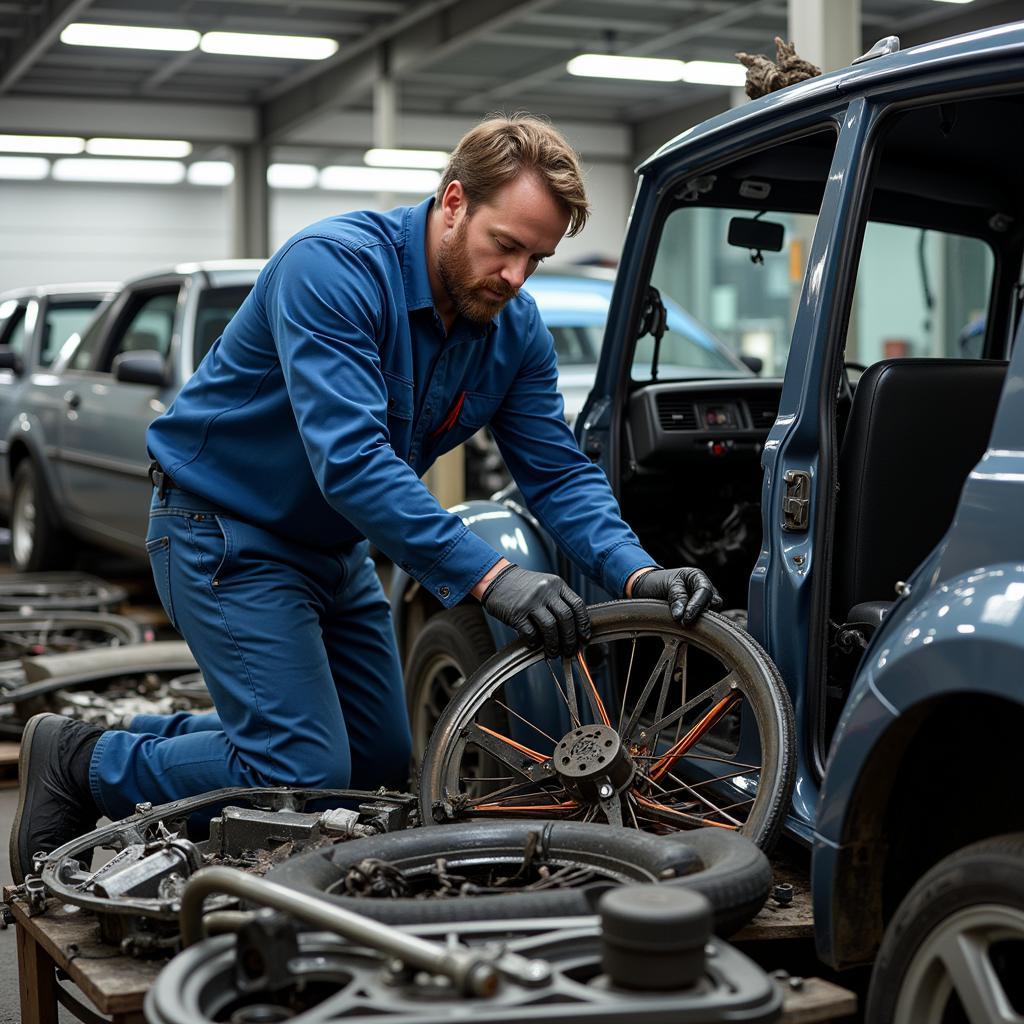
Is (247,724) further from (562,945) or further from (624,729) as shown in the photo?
(562,945)

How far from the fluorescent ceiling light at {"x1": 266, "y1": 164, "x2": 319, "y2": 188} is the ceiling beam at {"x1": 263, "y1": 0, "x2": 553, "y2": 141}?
402 cm

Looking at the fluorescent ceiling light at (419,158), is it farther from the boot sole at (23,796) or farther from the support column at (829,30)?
the boot sole at (23,796)

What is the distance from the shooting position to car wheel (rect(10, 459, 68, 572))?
8422mm

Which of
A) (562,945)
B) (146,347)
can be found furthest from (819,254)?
(146,347)

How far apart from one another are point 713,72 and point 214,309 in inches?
468

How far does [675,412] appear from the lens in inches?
141

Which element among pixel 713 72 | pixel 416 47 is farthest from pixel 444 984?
pixel 713 72

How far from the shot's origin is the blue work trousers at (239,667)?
9.94ft

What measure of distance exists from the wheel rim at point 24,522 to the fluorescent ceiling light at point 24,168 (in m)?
14.0

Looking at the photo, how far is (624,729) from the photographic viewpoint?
2898 millimetres

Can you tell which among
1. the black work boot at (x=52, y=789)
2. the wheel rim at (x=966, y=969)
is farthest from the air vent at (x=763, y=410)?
the wheel rim at (x=966, y=969)

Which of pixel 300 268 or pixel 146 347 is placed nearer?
pixel 300 268

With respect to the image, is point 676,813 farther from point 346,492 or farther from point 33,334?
point 33,334

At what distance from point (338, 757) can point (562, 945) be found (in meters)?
1.26
